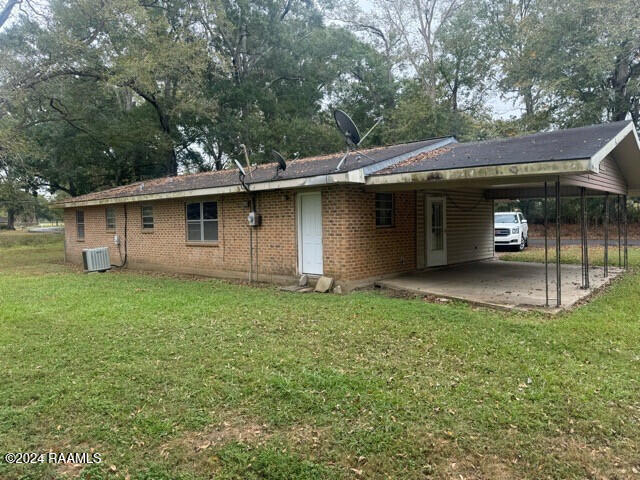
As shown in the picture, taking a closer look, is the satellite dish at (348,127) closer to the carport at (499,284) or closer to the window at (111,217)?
the carport at (499,284)

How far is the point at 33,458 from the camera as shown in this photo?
9.59 feet

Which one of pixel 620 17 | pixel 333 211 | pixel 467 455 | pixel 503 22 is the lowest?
pixel 467 455

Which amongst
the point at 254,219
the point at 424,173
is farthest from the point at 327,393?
the point at 254,219

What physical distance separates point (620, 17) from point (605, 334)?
63.9 feet

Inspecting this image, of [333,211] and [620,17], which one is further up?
Result: [620,17]

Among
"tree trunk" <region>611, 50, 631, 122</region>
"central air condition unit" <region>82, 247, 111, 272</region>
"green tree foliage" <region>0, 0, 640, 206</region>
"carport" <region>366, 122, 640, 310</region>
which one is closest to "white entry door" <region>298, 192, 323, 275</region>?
"carport" <region>366, 122, 640, 310</region>

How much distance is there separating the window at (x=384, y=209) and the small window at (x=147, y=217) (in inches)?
306

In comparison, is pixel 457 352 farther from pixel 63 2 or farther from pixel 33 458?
pixel 63 2

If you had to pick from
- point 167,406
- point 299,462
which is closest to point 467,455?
point 299,462

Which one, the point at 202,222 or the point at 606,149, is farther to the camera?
the point at 202,222

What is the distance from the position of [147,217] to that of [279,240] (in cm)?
603

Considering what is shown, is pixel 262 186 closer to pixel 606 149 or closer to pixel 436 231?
pixel 436 231

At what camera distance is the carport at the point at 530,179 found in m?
6.42

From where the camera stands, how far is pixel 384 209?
386 inches
